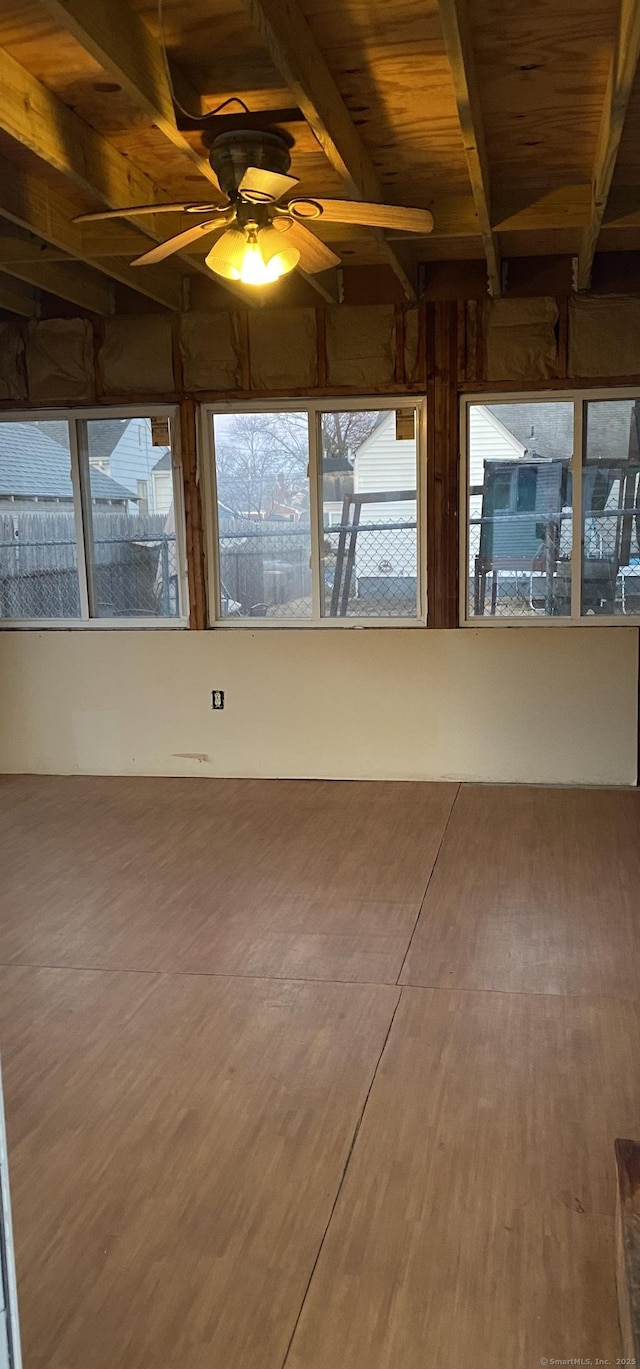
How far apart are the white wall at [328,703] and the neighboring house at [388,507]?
14.7 inches

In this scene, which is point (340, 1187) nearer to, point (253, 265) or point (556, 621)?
point (253, 265)

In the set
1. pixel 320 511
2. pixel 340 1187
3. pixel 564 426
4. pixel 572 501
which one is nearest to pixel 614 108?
pixel 564 426

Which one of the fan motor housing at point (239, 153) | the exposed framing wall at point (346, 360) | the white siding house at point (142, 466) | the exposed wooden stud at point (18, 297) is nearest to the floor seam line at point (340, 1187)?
the fan motor housing at point (239, 153)

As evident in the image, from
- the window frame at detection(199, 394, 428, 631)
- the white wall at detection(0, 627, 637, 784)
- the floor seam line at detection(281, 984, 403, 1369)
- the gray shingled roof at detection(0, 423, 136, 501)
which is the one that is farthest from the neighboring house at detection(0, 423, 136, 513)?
the floor seam line at detection(281, 984, 403, 1369)

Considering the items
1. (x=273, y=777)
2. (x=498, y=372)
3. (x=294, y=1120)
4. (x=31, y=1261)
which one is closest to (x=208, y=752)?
(x=273, y=777)

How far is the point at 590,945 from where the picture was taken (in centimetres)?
352

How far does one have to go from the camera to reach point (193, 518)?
5.85 metres

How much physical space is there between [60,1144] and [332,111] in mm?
3053

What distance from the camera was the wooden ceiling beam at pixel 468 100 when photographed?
2.44 m

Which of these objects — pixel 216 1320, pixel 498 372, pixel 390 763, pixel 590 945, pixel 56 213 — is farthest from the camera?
pixel 390 763

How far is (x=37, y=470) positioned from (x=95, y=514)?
433 mm

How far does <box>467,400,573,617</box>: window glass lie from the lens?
18.1 feet

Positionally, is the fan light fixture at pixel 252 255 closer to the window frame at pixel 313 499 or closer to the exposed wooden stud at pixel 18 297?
the window frame at pixel 313 499

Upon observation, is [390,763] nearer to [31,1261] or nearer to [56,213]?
[56,213]
